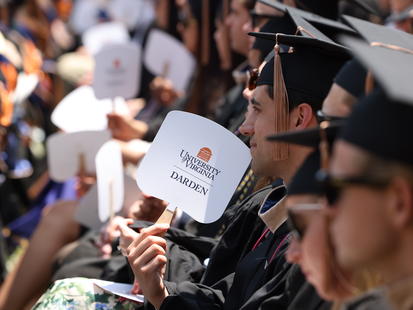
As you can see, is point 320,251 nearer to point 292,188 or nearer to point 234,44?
point 292,188

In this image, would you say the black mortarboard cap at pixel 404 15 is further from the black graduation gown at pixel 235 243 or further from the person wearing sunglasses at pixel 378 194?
the person wearing sunglasses at pixel 378 194

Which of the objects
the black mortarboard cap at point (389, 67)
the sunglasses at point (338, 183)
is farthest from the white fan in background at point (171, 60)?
the sunglasses at point (338, 183)

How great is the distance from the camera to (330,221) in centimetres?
149

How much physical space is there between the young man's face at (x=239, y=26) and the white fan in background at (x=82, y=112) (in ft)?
2.75

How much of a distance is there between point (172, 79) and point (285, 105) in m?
3.04

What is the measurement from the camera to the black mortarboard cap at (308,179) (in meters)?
1.61

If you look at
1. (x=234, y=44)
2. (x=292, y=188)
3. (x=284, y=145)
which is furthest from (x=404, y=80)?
(x=234, y=44)

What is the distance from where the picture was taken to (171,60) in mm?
5277

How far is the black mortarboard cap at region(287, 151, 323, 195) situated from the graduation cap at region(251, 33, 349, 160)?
0.65 metres

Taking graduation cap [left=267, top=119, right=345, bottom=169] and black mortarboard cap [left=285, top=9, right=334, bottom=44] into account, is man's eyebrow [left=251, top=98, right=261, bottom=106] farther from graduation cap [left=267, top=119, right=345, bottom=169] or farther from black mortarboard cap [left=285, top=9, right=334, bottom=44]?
graduation cap [left=267, top=119, right=345, bottom=169]

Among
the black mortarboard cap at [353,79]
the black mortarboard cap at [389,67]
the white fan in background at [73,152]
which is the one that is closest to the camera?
the black mortarboard cap at [389,67]

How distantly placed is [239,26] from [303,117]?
196 centimetres

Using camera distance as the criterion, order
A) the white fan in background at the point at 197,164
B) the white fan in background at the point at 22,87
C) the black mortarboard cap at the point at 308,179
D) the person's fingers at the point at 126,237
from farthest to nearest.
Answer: the white fan in background at the point at 22,87, the person's fingers at the point at 126,237, the white fan in background at the point at 197,164, the black mortarboard cap at the point at 308,179

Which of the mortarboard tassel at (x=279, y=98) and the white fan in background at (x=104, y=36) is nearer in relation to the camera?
the mortarboard tassel at (x=279, y=98)
